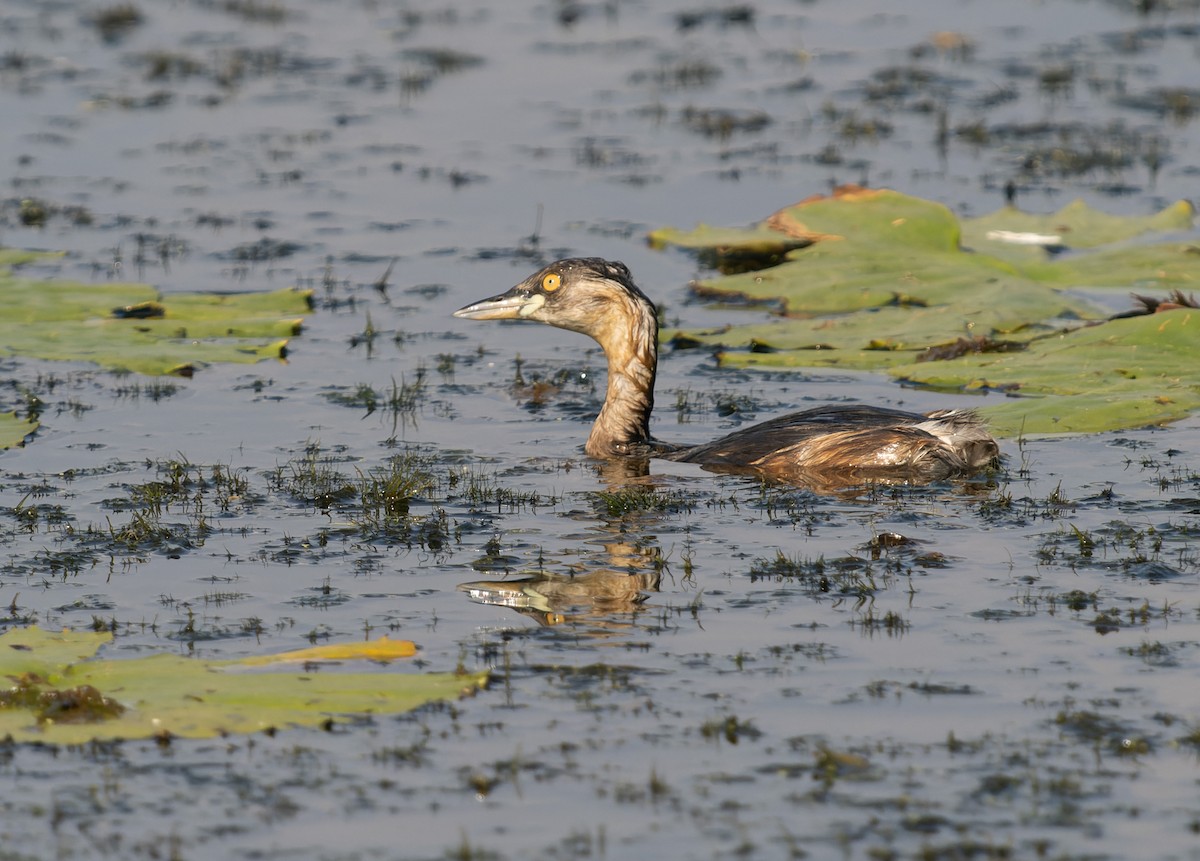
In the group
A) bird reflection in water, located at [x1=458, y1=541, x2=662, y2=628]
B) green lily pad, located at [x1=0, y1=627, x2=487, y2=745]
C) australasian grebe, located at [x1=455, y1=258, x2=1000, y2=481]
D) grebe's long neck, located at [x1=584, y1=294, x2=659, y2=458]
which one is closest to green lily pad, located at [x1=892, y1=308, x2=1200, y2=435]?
australasian grebe, located at [x1=455, y1=258, x2=1000, y2=481]

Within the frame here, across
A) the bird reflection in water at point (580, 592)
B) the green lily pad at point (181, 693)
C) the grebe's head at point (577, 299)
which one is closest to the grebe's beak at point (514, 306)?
the grebe's head at point (577, 299)

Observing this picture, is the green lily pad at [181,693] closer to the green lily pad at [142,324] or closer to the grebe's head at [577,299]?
the grebe's head at [577,299]

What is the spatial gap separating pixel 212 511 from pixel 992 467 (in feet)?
12.6

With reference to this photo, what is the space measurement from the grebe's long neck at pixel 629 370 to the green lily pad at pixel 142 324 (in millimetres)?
2198

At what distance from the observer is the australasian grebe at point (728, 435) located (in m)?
9.05

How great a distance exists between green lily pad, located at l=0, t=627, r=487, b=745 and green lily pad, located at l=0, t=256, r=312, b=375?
186 inches

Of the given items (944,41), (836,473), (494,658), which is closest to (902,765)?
(494,658)

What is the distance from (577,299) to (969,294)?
314 centimetres

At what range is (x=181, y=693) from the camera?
5.97 meters

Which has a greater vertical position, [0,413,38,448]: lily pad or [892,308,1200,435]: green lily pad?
[892,308,1200,435]: green lily pad

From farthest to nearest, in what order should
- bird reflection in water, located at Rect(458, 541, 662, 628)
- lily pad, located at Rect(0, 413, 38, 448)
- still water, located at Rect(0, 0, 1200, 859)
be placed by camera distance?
lily pad, located at Rect(0, 413, 38, 448), bird reflection in water, located at Rect(458, 541, 662, 628), still water, located at Rect(0, 0, 1200, 859)

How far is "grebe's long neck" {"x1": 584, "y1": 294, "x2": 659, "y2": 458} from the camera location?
1005cm

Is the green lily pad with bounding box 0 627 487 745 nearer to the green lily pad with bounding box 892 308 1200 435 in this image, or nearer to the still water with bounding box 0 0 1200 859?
the still water with bounding box 0 0 1200 859

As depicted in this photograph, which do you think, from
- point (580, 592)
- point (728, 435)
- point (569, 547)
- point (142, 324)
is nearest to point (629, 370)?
point (728, 435)
